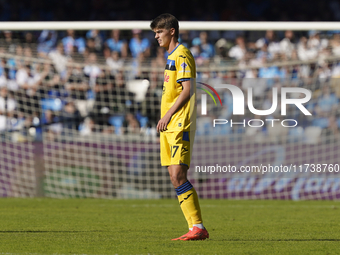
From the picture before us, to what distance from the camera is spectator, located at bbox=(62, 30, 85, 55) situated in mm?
11659

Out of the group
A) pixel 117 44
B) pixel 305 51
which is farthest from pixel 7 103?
pixel 305 51

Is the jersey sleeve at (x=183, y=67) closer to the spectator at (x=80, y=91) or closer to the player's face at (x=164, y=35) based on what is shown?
the player's face at (x=164, y=35)

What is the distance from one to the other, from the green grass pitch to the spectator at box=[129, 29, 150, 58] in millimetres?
3579

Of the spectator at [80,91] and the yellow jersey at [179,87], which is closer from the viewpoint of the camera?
the yellow jersey at [179,87]

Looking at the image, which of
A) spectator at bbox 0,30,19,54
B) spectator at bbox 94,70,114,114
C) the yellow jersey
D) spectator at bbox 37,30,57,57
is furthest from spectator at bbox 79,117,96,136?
the yellow jersey

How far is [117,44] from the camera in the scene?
11.9 m

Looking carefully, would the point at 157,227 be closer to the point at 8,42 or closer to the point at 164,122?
the point at 164,122

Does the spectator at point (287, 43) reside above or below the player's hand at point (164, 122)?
above

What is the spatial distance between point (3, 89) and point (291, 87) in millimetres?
5266

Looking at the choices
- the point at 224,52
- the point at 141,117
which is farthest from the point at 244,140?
the point at 224,52

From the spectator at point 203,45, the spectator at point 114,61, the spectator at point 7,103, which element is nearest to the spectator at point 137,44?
the spectator at point 114,61

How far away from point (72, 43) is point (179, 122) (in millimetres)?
7864

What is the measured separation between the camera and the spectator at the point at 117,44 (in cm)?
1170

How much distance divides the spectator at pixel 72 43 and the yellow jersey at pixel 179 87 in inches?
284
